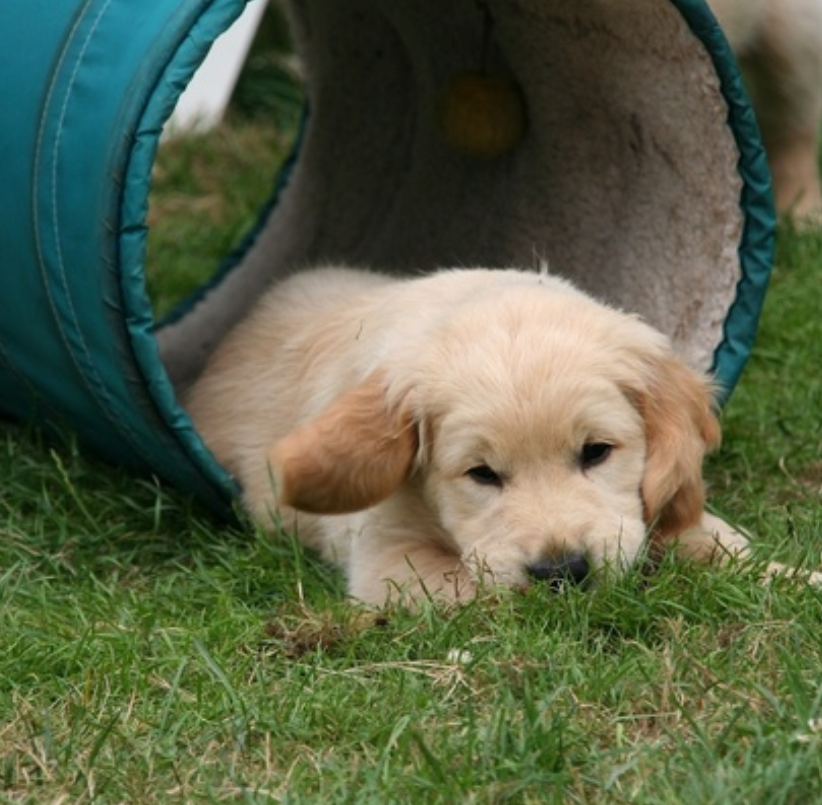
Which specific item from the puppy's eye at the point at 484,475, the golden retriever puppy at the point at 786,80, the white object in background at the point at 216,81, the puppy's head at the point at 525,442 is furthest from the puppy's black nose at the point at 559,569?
the white object in background at the point at 216,81

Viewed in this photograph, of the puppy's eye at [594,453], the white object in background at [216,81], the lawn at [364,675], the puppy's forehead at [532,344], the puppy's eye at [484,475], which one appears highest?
the puppy's forehead at [532,344]

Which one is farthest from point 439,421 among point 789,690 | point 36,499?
point 36,499

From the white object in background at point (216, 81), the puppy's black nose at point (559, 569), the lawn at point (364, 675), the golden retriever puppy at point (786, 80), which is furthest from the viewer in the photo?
the white object in background at point (216, 81)

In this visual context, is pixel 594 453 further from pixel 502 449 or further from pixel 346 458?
pixel 346 458

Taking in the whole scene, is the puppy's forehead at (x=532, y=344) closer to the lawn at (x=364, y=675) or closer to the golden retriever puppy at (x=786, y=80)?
the lawn at (x=364, y=675)

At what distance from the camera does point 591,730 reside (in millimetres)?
3787

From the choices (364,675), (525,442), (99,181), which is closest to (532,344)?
(525,442)

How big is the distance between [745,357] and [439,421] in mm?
1258

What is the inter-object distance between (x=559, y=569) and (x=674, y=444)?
1.57ft

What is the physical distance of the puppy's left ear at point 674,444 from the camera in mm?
4559

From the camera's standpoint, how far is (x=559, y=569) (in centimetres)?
430

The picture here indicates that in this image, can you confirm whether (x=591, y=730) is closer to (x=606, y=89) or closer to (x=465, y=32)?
(x=606, y=89)

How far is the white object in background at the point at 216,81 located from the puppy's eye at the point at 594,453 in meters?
5.03

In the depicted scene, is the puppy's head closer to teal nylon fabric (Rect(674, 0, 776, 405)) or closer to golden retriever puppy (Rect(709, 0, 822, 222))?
teal nylon fabric (Rect(674, 0, 776, 405))
